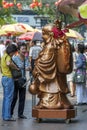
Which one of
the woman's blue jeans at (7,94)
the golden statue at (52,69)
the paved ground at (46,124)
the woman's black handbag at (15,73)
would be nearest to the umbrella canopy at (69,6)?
the golden statue at (52,69)

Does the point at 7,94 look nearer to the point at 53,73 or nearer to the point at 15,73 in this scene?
the point at 15,73

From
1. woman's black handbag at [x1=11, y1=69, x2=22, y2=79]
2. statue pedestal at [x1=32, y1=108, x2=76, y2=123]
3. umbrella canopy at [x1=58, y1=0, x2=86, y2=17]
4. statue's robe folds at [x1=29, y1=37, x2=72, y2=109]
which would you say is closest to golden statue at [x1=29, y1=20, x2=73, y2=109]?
statue's robe folds at [x1=29, y1=37, x2=72, y2=109]

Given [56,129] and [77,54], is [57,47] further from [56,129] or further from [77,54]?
[77,54]

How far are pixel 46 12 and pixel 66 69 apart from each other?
1567 inches

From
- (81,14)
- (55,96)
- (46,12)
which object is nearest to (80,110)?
(55,96)

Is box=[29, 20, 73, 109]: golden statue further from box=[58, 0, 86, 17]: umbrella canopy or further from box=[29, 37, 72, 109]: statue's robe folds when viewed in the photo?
box=[58, 0, 86, 17]: umbrella canopy

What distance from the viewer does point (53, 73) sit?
12.2 metres

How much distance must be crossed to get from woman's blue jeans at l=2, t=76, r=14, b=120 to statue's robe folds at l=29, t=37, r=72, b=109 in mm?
531

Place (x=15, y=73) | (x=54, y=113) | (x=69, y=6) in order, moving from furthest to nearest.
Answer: (x=69, y=6) → (x=15, y=73) → (x=54, y=113)

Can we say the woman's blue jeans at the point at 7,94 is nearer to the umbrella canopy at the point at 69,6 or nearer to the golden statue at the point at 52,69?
the golden statue at the point at 52,69

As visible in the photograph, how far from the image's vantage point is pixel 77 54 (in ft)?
53.1

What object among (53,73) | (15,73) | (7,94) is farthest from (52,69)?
(7,94)

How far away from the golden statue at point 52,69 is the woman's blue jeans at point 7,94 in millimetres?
434

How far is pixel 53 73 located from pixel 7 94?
1100mm
